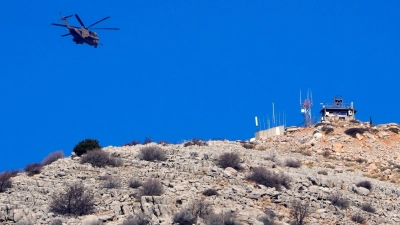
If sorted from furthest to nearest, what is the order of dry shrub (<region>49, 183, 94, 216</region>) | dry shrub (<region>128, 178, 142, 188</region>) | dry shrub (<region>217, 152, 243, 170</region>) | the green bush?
1. the green bush
2. dry shrub (<region>217, 152, 243, 170</region>)
3. dry shrub (<region>128, 178, 142, 188</region>)
4. dry shrub (<region>49, 183, 94, 216</region>)

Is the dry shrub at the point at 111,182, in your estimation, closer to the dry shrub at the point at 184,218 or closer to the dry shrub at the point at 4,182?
the dry shrub at the point at 4,182

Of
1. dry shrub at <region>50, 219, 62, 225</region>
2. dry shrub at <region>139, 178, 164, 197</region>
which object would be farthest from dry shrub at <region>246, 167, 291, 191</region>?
dry shrub at <region>50, 219, 62, 225</region>

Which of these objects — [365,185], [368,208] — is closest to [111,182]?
[368,208]

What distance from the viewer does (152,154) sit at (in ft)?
145

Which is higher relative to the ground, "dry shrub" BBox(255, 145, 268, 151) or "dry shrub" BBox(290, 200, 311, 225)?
"dry shrub" BBox(255, 145, 268, 151)

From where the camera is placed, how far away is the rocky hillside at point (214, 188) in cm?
3388

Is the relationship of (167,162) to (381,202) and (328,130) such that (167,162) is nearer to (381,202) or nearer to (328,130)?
(381,202)

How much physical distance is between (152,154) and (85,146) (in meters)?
4.05

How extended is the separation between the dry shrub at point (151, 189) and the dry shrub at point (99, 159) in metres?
6.02

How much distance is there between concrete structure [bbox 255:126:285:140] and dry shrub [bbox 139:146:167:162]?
25010 millimetres

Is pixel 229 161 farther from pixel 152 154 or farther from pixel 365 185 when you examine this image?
pixel 365 185

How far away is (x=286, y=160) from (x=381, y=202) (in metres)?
8.72

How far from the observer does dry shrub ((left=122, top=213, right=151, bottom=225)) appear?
31.5 metres

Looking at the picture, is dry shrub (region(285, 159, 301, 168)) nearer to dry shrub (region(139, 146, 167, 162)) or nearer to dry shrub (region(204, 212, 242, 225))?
dry shrub (region(139, 146, 167, 162))
